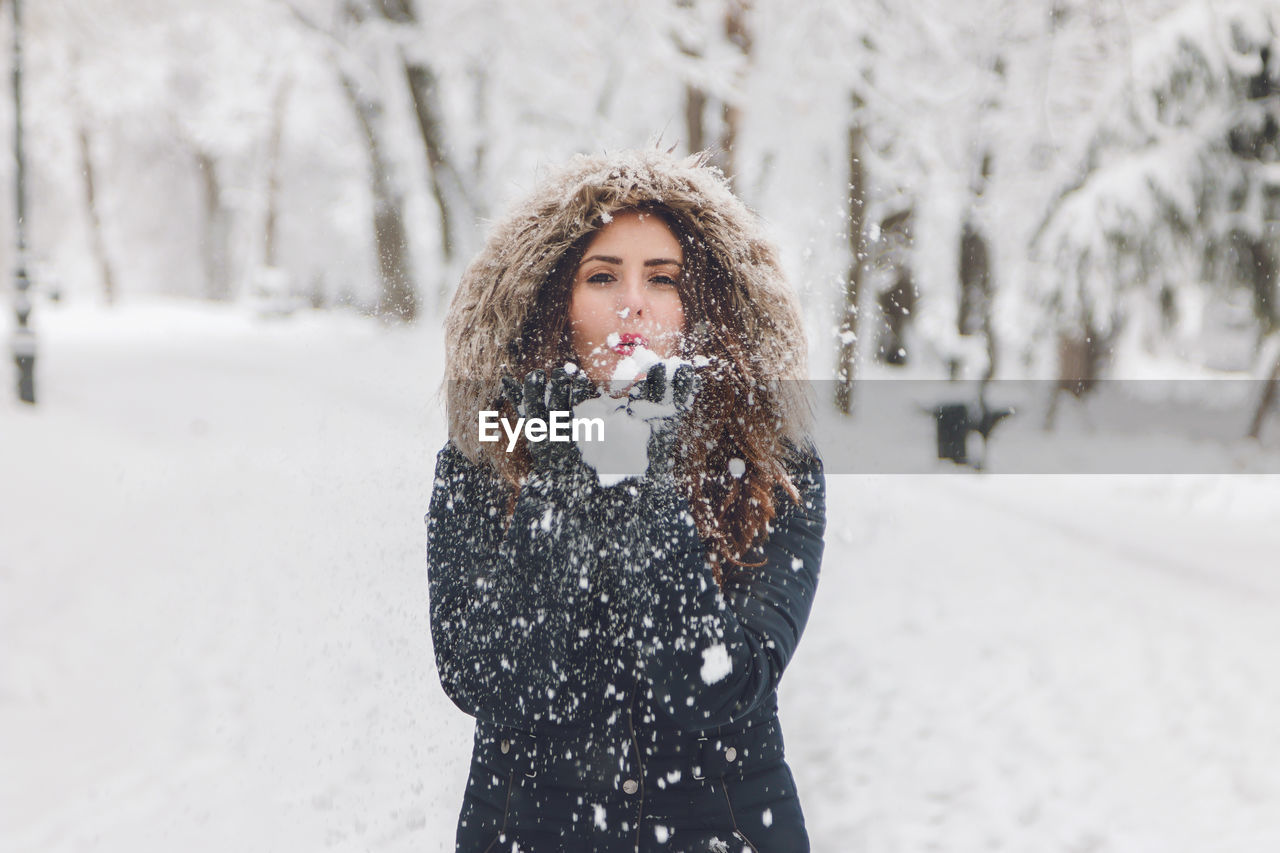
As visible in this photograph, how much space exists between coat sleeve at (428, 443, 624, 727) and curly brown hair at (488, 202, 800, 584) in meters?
0.21

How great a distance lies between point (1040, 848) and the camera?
3.92 metres

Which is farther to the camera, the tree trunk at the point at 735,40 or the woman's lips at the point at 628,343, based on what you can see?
the tree trunk at the point at 735,40

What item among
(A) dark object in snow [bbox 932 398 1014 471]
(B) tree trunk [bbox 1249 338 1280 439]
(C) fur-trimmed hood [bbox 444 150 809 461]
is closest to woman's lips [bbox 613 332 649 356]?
(C) fur-trimmed hood [bbox 444 150 809 461]

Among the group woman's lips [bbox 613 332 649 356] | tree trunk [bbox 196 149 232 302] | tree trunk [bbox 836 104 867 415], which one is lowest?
woman's lips [bbox 613 332 649 356]

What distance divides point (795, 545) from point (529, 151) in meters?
14.9

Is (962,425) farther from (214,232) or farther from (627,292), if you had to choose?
(214,232)

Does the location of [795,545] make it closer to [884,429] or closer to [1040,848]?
[1040,848]

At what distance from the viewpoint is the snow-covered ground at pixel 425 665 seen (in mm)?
4129

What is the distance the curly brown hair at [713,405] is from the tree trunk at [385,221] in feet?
22.7

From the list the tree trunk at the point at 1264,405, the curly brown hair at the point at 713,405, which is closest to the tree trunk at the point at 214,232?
the tree trunk at the point at 1264,405

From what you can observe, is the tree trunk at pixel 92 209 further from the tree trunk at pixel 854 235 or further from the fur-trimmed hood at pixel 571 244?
the fur-trimmed hood at pixel 571 244

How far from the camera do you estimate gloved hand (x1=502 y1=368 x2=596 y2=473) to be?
1.57 m

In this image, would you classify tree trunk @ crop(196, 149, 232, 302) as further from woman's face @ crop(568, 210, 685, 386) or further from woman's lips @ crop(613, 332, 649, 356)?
woman's lips @ crop(613, 332, 649, 356)

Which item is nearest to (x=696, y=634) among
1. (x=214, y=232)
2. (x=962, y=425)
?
(x=962, y=425)
